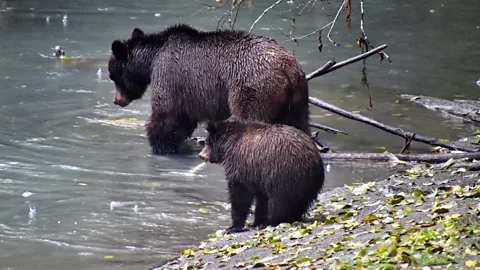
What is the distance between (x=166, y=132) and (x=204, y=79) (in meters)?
0.93

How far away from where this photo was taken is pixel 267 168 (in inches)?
276

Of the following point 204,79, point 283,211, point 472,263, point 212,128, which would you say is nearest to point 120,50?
point 204,79

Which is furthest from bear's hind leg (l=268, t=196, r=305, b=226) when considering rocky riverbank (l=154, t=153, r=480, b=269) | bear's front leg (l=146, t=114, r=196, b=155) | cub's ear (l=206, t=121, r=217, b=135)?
bear's front leg (l=146, t=114, r=196, b=155)

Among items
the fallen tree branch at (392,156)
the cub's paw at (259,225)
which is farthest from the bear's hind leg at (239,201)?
the fallen tree branch at (392,156)

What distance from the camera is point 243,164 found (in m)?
7.21

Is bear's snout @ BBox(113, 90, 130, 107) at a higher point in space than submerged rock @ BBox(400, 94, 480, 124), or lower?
higher

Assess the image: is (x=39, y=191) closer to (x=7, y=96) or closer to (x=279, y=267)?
(x=279, y=267)

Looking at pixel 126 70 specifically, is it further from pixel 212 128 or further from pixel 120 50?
pixel 212 128

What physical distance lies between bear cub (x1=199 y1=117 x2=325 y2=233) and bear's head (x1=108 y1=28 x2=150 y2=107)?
3.13 m

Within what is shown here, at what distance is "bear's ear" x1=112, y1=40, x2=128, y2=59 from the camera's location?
33.7ft

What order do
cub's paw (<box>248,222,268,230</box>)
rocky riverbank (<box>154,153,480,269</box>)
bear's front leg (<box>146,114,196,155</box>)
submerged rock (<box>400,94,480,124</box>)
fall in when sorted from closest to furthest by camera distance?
rocky riverbank (<box>154,153,480,269</box>)
cub's paw (<box>248,222,268,230</box>)
bear's front leg (<box>146,114,196,155</box>)
submerged rock (<box>400,94,480,124</box>)

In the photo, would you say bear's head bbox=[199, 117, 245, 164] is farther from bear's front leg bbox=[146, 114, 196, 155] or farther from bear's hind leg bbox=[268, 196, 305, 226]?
bear's front leg bbox=[146, 114, 196, 155]

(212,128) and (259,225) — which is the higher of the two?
(212,128)

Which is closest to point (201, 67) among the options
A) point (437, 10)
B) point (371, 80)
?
point (371, 80)
